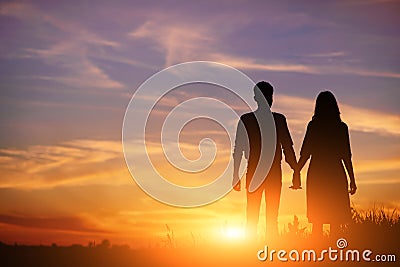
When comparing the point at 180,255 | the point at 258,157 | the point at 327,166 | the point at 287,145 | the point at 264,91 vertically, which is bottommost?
the point at 180,255

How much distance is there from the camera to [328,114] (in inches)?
618

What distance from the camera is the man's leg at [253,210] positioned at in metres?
15.6

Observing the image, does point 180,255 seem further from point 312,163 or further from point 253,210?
point 312,163

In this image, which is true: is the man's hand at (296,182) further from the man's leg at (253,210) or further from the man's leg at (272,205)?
the man's leg at (253,210)

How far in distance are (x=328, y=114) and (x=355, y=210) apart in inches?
103

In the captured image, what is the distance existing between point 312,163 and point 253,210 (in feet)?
5.82

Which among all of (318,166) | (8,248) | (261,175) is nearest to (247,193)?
(261,175)

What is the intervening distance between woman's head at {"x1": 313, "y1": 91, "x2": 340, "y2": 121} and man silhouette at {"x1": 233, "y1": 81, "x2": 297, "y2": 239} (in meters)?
0.86

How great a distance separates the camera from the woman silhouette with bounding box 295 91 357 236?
51.8 ft

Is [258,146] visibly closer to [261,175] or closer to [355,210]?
[261,175]


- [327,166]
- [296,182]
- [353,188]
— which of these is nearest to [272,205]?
[296,182]

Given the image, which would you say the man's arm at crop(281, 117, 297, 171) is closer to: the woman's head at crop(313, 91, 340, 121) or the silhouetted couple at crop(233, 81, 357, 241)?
the silhouetted couple at crop(233, 81, 357, 241)

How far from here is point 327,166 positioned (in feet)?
53.0

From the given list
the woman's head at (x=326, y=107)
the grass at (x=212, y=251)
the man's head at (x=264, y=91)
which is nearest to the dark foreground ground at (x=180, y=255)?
the grass at (x=212, y=251)
